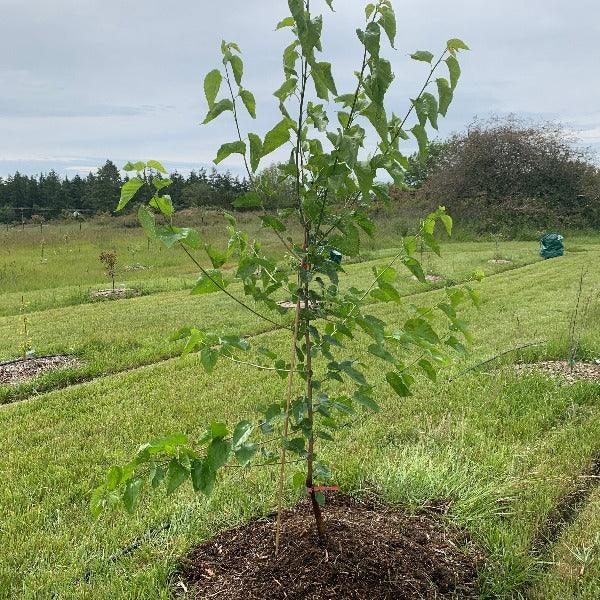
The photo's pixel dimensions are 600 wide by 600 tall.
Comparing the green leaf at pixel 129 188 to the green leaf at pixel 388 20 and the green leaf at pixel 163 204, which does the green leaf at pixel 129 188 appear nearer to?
the green leaf at pixel 163 204

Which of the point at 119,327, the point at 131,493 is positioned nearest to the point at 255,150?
the point at 131,493

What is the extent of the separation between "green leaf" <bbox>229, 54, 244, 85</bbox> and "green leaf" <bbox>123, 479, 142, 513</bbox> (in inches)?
50.1

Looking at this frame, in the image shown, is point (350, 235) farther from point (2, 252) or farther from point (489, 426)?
point (2, 252)

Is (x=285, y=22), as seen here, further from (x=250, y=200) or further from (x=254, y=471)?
(x=254, y=471)

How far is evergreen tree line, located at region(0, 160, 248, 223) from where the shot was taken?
44.0m

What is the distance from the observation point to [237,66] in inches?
64.1

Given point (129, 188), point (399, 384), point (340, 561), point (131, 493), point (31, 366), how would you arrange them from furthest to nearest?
point (31, 366)
point (340, 561)
point (399, 384)
point (131, 493)
point (129, 188)

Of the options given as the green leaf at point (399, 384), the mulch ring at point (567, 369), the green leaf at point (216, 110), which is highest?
the green leaf at point (216, 110)

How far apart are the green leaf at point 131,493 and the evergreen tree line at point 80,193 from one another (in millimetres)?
38943

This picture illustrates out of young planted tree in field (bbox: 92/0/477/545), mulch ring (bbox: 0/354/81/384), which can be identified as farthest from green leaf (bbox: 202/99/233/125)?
mulch ring (bbox: 0/354/81/384)

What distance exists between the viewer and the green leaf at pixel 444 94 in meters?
1.77

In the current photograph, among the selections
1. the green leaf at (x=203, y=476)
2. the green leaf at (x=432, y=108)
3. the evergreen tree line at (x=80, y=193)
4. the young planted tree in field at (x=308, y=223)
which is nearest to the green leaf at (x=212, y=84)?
the young planted tree in field at (x=308, y=223)

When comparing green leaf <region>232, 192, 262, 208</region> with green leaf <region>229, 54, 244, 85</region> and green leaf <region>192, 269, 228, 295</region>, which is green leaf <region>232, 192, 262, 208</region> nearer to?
green leaf <region>192, 269, 228, 295</region>

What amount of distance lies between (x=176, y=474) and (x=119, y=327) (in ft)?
22.8
